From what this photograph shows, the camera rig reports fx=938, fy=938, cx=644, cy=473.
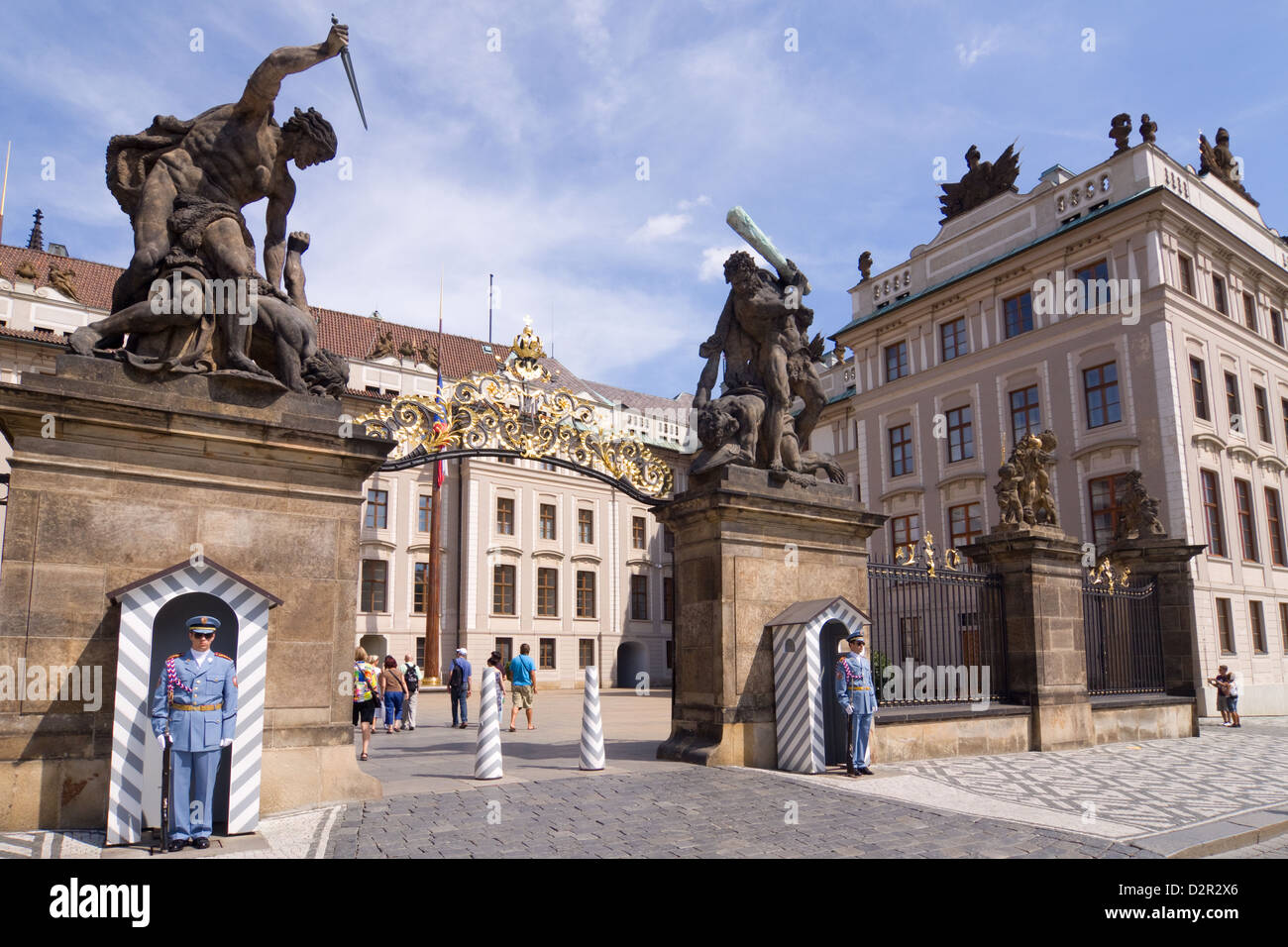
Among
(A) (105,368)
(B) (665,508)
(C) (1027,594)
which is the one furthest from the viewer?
(C) (1027,594)

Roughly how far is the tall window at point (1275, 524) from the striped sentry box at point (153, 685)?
103 ft

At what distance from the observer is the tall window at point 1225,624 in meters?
26.4

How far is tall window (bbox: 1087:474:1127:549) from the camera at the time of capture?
2795 centimetres

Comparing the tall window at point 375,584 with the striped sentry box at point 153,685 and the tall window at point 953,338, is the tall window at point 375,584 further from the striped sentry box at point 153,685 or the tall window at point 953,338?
the striped sentry box at point 153,685

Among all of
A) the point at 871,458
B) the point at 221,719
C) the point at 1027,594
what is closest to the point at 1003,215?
the point at 871,458

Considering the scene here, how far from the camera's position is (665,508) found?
1186cm

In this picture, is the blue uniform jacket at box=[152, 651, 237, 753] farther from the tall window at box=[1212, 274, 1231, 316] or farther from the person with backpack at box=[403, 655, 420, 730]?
the tall window at box=[1212, 274, 1231, 316]

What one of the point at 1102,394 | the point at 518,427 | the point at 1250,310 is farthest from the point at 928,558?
the point at 1250,310

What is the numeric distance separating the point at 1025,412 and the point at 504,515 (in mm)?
26150

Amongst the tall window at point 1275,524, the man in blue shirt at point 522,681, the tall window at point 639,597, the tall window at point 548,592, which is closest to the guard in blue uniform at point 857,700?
the man in blue shirt at point 522,681

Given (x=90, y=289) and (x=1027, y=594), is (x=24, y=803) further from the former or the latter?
(x=90, y=289)

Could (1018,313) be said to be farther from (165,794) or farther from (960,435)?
(165,794)

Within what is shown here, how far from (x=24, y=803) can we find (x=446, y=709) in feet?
68.9

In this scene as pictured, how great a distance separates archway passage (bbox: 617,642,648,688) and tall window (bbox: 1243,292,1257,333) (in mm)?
32698
